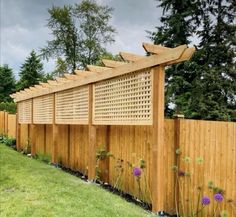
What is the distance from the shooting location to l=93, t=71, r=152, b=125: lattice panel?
560 cm

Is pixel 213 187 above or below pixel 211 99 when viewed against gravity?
below

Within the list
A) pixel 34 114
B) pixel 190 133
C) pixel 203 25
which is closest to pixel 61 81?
pixel 34 114

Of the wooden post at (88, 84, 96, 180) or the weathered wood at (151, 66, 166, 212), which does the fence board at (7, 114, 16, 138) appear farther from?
the weathered wood at (151, 66, 166, 212)

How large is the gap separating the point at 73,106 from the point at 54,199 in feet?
12.7

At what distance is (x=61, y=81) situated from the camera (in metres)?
9.87

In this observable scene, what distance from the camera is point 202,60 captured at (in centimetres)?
1538

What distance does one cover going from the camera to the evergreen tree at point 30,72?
32688mm

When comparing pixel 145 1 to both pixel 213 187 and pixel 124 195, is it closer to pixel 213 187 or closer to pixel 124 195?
pixel 124 195

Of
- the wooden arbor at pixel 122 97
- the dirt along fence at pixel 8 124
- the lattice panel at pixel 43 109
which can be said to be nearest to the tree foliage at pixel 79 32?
the dirt along fence at pixel 8 124

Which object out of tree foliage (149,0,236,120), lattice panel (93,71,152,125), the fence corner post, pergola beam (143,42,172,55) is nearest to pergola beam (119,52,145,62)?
lattice panel (93,71,152,125)

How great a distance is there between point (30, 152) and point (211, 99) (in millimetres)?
7414

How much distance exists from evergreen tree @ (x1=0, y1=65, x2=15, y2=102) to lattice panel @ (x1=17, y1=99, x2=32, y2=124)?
2038cm

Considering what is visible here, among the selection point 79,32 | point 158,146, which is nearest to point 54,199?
point 158,146

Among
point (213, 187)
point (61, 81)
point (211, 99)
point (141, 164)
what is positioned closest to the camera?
point (213, 187)
